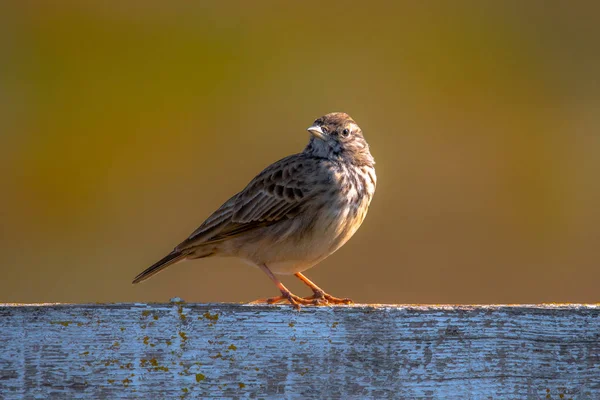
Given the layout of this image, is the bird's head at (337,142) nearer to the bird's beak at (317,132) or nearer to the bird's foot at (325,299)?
the bird's beak at (317,132)

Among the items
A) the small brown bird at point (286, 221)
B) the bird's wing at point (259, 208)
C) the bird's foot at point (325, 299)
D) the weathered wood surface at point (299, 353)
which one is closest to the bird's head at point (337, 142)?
the small brown bird at point (286, 221)

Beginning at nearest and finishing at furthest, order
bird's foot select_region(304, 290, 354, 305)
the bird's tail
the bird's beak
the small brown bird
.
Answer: bird's foot select_region(304, 290, 354, 305) < the bird's tail < the small brown bird < the bird's beak

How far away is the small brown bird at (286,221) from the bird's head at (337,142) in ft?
0.67

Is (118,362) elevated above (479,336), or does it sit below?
below

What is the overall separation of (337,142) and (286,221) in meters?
0.78

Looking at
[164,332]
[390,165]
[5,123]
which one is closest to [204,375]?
[164,332]

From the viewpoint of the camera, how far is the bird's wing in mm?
6176

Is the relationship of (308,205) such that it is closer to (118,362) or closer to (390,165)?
(118,362)

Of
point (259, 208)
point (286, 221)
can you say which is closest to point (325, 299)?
point (286, 221)

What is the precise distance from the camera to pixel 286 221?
20.3 ft

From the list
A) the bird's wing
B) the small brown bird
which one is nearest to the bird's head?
the small brown bird

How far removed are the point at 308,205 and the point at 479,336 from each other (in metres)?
2.14

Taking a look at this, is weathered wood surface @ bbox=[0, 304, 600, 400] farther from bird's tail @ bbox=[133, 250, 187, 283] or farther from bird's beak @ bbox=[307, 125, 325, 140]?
bird's beak @ bbox=[307, 125, 325, 140]

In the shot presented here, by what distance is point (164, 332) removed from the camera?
424 centimetres
